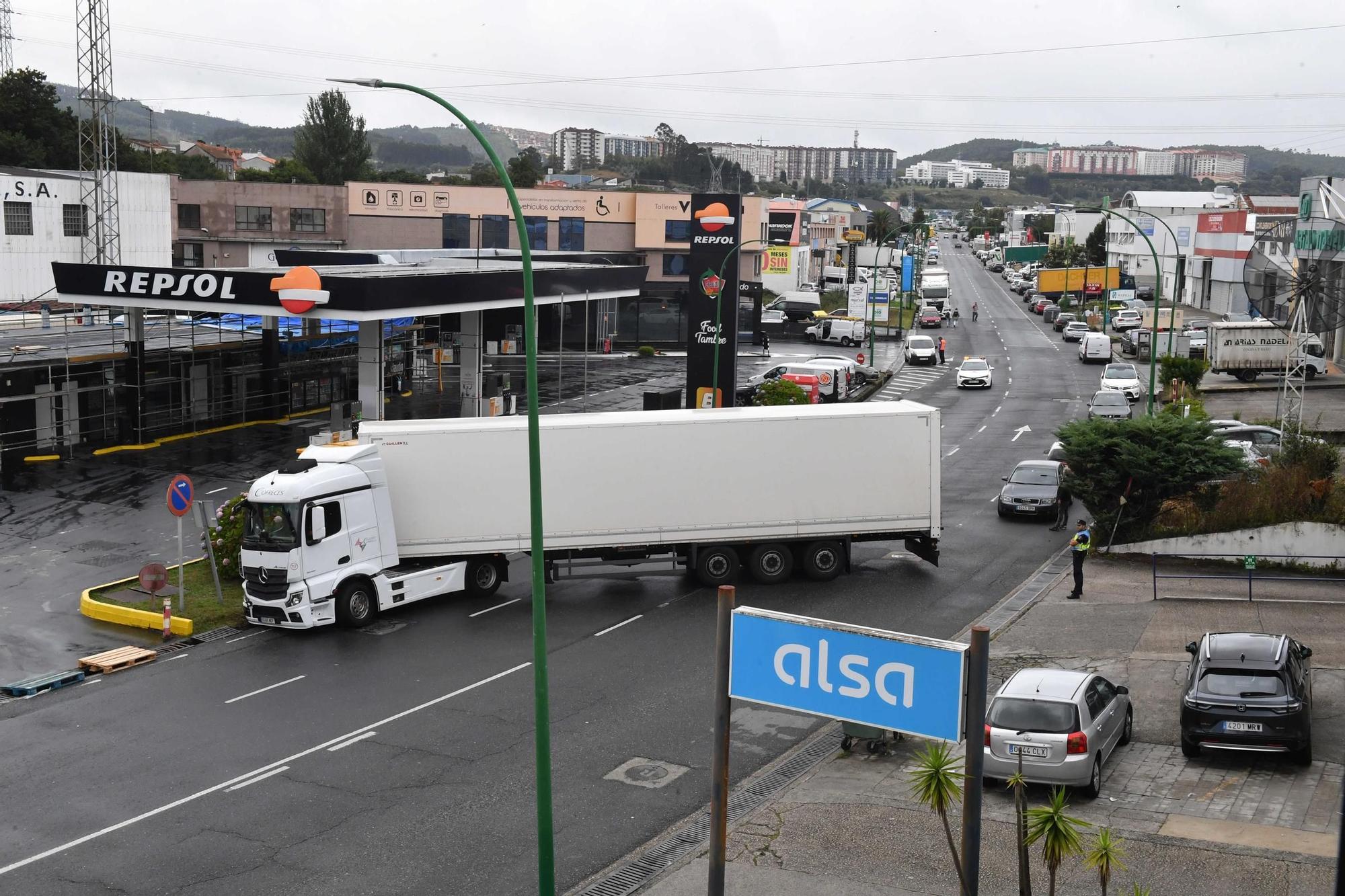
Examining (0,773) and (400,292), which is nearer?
(0,773)

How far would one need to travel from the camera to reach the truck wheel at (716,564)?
24234 millimetres

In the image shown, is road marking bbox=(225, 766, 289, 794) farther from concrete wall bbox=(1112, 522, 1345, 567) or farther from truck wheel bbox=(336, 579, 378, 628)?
concrete wall bbox=(1112, 522, 1345, 567)

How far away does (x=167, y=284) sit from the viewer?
1395 inches

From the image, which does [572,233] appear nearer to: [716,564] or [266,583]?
[716,564]

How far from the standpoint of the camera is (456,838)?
1355 cm

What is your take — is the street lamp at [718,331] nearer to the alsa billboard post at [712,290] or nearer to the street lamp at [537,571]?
the alsa billboard post at [712,290]

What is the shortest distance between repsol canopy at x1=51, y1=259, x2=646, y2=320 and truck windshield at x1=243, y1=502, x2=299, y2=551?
38.4ft

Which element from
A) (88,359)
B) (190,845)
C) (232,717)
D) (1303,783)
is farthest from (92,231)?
(1303,783)

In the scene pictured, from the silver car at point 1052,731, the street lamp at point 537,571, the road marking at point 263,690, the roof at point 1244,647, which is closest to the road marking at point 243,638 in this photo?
the road marking at point 263,690

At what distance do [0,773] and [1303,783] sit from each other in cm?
1551

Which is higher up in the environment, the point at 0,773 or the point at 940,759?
the point at 940,759

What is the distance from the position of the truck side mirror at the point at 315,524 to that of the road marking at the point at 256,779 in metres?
6.21

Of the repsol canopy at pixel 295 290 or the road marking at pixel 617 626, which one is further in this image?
the repsol canopy at pixel 295 290

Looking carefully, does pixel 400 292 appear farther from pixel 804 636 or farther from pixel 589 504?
pixel 804 636
